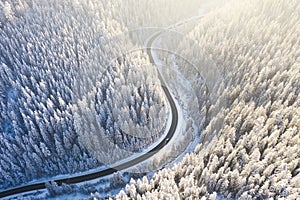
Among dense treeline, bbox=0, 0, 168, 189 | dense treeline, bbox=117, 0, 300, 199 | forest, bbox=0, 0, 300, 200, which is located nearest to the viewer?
dense treeline, bbox=117, 0, 300, 199

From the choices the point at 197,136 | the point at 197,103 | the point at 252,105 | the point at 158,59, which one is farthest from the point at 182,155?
the point at 158,59

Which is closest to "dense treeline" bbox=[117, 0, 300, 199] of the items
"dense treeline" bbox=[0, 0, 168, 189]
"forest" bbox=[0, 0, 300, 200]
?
"forest" bbox=[0, 0, 300, 200]

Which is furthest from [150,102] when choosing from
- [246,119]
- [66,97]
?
[246,119]

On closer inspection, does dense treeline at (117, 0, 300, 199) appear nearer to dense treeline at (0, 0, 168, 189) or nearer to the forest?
the forest

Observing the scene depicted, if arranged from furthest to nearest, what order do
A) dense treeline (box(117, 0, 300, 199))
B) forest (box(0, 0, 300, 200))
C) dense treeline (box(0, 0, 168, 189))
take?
dense treeline (box(0, 0, 168, 189)), forest (box(0, 0, 300, 200)), dense treeline (box(117, 0, 300, 199))

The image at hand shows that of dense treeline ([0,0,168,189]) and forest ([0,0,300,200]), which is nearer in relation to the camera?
forest ([0,0,300,200])

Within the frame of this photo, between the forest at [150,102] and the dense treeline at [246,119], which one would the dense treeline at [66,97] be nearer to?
the forest at [150,102]

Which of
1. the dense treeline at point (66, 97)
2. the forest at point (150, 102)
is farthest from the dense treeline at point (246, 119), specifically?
the dense treeline at point (66, 97)
